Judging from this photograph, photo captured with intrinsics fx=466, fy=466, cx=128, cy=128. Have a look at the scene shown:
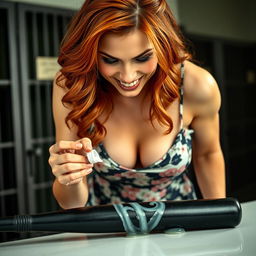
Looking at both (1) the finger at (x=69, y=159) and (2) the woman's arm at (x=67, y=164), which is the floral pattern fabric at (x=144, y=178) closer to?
(2) the woman's arm at (x=67, y=164)

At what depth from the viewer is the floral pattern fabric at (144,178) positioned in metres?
1.46

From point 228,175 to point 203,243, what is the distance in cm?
420

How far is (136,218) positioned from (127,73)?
0.42 m

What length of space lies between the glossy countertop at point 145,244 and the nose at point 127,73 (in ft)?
1.40

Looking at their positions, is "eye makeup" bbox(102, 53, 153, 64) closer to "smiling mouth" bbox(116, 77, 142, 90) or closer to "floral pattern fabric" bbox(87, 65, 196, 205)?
"smiling mouth" bbox(116, 77, 142, 90)

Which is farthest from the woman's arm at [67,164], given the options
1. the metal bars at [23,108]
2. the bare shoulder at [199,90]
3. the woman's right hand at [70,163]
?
the metal bars at [23,108]

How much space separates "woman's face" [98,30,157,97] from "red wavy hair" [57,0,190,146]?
2 cm

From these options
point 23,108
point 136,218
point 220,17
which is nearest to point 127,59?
point 136,218

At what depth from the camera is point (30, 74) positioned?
10.3 feet

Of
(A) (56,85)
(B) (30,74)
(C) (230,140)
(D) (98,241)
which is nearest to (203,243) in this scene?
(D) (98,241)

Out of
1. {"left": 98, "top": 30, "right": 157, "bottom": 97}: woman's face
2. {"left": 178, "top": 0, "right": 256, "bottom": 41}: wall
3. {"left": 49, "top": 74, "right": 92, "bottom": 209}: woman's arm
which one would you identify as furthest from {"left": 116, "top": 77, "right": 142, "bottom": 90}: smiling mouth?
{"left": 178, "top": 0, "right": 256, "bottom": 41}: wall

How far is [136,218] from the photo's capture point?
940 mm

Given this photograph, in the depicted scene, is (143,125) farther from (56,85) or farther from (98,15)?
(98,15)

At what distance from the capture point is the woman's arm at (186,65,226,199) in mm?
1503
